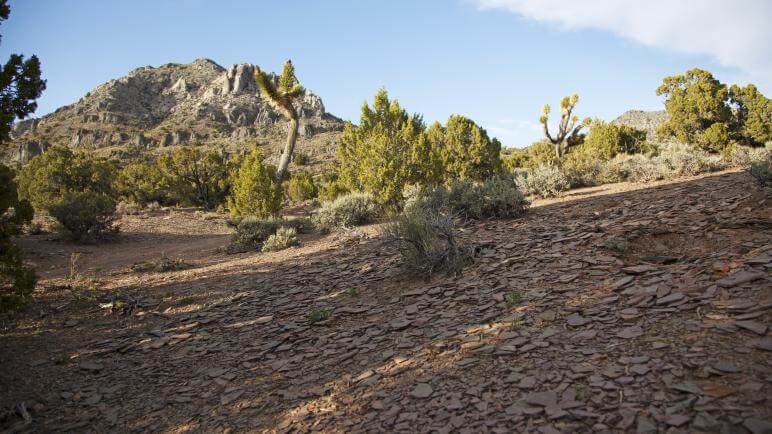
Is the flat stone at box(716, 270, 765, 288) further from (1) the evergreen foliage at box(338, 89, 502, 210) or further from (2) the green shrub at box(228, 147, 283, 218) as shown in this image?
(2) the green shrub at box(228, 147, 283, 218)

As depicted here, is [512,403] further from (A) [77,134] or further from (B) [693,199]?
(A) [77,134]

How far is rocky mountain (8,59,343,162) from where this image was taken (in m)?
62.8

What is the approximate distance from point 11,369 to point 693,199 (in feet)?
33.0

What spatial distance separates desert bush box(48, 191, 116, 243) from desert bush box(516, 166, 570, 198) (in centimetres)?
1551

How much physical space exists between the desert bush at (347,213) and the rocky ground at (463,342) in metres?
5.57

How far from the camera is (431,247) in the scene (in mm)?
5664

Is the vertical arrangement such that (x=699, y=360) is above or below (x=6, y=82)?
below

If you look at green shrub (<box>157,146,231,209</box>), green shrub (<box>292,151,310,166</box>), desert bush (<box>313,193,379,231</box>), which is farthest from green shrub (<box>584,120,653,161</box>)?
green shrub (<box>292,151,310,166</box>)

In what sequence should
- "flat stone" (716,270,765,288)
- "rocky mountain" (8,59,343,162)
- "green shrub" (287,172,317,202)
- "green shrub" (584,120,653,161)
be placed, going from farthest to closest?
"rocky mountain" (8,59,343,162) < "green shrub" (287,172,317,202) < "green shrub" (584,120,653,161) < "flat stone" (716,270,765,288)

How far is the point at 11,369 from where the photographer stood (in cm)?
426

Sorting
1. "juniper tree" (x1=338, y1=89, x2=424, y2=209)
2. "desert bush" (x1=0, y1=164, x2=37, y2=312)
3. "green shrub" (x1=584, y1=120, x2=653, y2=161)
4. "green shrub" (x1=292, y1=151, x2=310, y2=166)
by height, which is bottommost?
"desert bush" (x1=0, y1=164, x2=37, y2=312)

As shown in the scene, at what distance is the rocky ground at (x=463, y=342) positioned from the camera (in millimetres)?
2465

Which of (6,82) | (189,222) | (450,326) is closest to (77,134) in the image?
(189,222)

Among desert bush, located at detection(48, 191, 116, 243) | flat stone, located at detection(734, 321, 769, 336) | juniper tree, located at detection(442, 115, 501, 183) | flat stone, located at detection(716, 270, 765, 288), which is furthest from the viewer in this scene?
juniper tree, located at detection(442, 115, 501, 183)
